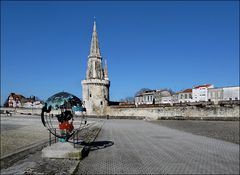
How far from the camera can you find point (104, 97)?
68000mm

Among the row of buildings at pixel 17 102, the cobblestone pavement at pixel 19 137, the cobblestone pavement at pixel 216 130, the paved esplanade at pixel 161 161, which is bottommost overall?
the cobblestone pavement at pixel 216 130

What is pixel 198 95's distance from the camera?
3278 inches

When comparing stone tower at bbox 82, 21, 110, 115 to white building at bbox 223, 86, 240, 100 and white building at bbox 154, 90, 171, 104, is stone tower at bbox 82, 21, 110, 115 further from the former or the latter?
white building at bbox 223, 86, 240, 100

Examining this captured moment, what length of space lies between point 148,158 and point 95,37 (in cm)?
6134

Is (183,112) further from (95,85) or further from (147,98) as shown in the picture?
(147,98)

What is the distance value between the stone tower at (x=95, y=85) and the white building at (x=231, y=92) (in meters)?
33.0

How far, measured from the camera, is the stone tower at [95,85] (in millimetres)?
65750

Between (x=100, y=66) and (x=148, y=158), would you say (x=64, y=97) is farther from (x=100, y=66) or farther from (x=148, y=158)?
(x=100, y=66)

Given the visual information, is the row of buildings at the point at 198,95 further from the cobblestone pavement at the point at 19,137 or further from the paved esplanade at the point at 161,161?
the paved esplanade at the point at 161,161

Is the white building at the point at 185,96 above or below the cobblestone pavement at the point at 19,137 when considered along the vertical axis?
above

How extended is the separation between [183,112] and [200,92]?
1177 inches

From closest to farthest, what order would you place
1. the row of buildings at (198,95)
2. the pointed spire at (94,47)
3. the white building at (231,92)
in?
the pointed spire at (94,47)
the white building at (231,92)
the row of buildings at (198,95)

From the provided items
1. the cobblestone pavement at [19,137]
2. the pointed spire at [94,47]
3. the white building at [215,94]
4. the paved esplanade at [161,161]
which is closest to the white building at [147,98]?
the white building at [215,94]

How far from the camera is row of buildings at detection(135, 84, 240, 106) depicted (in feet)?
248
